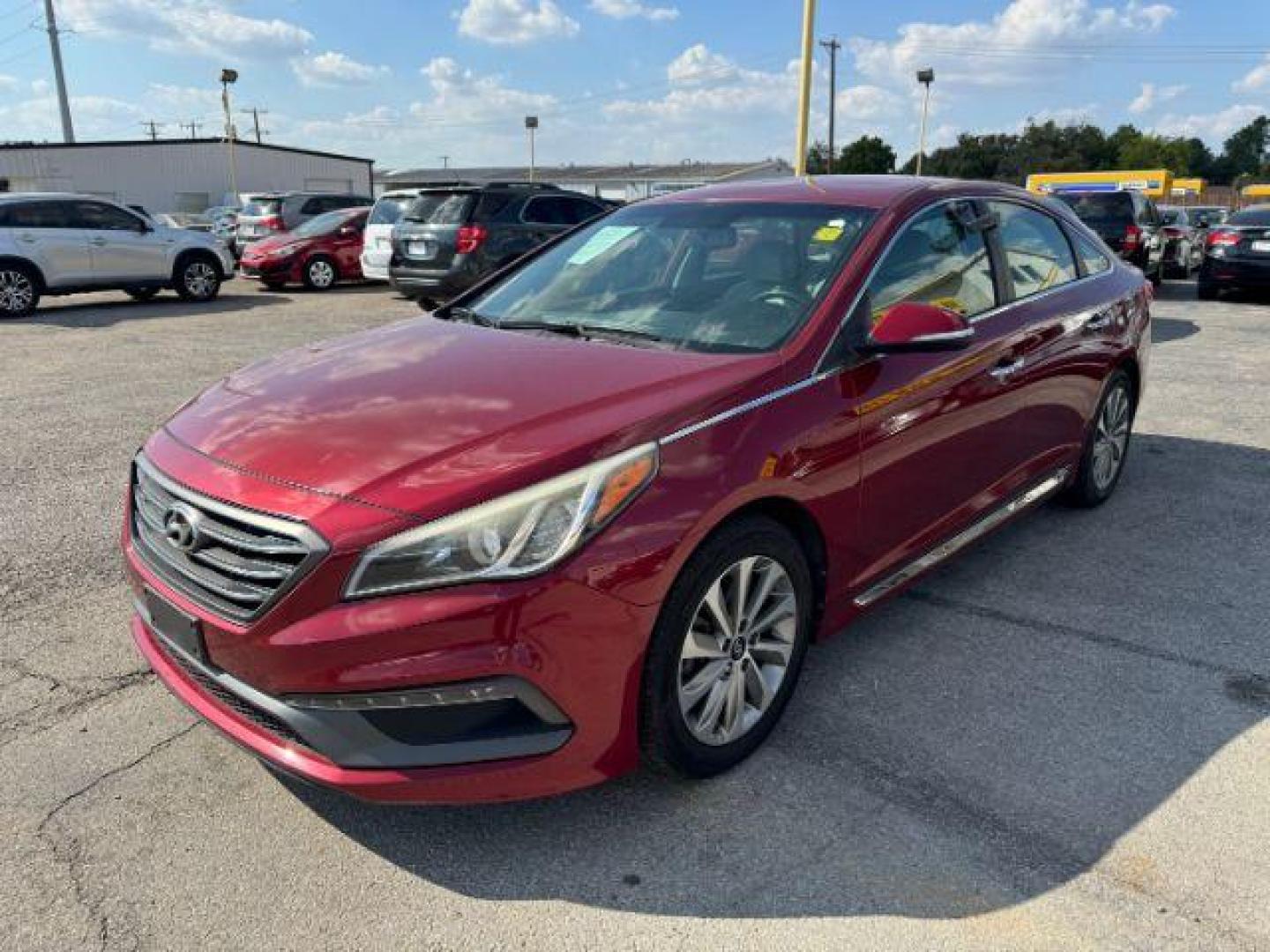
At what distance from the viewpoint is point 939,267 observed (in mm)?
3658

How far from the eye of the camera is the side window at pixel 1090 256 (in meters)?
4.81

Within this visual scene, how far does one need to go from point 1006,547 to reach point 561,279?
8.14ft

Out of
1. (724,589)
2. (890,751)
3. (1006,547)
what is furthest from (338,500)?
(1006,547)

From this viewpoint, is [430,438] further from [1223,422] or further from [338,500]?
[1223,422]

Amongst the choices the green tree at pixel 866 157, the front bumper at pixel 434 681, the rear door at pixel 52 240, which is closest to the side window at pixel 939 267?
the front bumper at pixel 434 681

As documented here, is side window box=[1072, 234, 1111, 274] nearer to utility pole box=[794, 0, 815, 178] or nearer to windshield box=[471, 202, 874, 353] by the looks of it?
windshield box=[471, 202, 874, 353]

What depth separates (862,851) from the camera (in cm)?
251

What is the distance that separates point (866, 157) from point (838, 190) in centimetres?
6879

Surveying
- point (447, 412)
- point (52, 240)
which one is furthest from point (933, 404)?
point (52, 240)

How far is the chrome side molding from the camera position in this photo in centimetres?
333

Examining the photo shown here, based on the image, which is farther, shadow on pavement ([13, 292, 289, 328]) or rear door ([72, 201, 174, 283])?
rear door ([72, 201, 174, 283])

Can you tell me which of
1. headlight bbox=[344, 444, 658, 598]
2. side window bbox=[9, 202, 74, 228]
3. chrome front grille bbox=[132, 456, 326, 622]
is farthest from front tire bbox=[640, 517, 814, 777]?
side window bbox=[9, 202, 74, 228]

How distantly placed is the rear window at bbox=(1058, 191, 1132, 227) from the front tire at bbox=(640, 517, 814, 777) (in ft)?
43.4

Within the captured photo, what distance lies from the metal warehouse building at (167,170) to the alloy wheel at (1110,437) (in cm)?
4927
